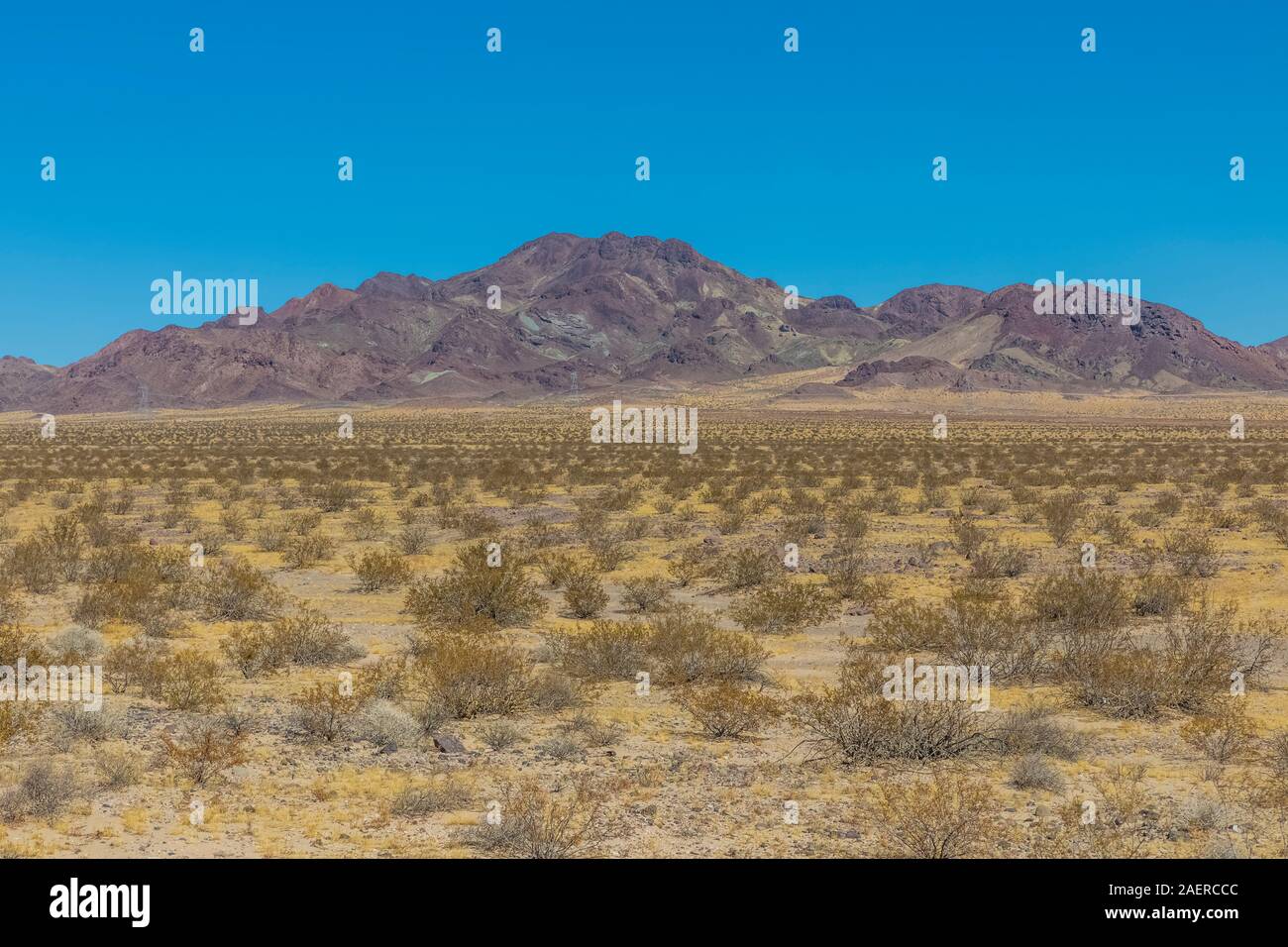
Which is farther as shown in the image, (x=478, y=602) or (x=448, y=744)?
(x=478, y=602)

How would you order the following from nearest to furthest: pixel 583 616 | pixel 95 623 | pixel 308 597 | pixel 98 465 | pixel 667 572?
pixel 95 623
pixel 583 616
pixel 308 597
pixel 667 572
pixel 98 465

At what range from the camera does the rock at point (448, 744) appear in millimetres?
7715

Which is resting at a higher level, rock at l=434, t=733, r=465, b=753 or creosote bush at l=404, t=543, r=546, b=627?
creosote bush at l=404, t=543, r=546, b=627

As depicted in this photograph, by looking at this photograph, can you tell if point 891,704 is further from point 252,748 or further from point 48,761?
point 48,761

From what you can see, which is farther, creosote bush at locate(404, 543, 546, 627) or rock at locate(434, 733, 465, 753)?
creosote bush at locate(404, 543, 546, 627)

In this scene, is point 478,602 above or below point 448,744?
above

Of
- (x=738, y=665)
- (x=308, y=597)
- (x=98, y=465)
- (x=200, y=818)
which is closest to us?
(x=200, y=818)

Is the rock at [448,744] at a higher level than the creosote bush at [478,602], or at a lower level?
lower

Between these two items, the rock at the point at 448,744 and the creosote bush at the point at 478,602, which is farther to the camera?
the creosote bush at the point at 478,602

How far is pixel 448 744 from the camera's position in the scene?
779cm

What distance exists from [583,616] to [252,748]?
19.2 ft

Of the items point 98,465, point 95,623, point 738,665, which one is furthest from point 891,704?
point 98,465

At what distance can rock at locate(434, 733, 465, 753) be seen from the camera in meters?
7.71
